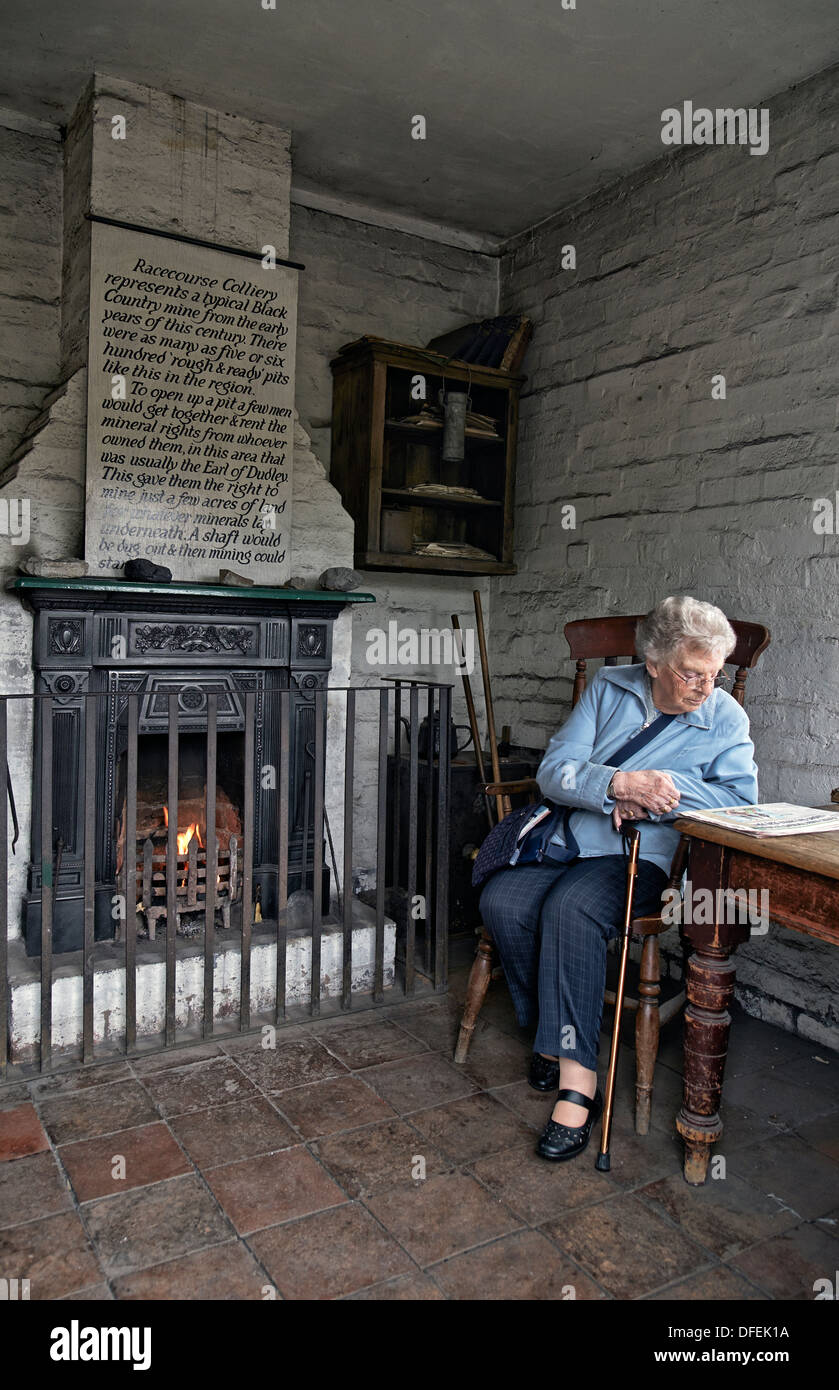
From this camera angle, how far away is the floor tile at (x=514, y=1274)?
170cm

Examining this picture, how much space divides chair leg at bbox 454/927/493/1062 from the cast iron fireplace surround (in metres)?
0.86

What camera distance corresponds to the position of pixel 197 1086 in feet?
8.00

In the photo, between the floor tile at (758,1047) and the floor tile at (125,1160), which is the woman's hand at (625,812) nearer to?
the floor tile at (758,1047)

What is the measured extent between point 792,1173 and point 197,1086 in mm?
1442

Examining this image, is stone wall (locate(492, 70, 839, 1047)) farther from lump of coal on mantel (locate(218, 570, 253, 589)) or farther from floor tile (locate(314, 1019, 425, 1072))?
lump of coal on mantel (locate(218, 570, 253, 589))

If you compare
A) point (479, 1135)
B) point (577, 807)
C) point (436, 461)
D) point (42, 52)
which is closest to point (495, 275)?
point (436, 461)

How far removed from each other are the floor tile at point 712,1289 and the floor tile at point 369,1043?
3.40 feet

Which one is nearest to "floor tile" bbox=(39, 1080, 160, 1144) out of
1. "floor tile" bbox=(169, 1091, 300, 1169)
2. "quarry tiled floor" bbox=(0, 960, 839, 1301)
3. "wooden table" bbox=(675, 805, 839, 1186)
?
"quarry tiled floor" bbox=(0, 960, 839, 1301)

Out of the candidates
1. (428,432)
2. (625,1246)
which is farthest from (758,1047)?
(428,432)

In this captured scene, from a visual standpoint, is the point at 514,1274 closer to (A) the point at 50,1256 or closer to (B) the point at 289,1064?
(A) the point at 50,1256

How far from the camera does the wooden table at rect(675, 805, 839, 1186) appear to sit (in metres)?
1.89
